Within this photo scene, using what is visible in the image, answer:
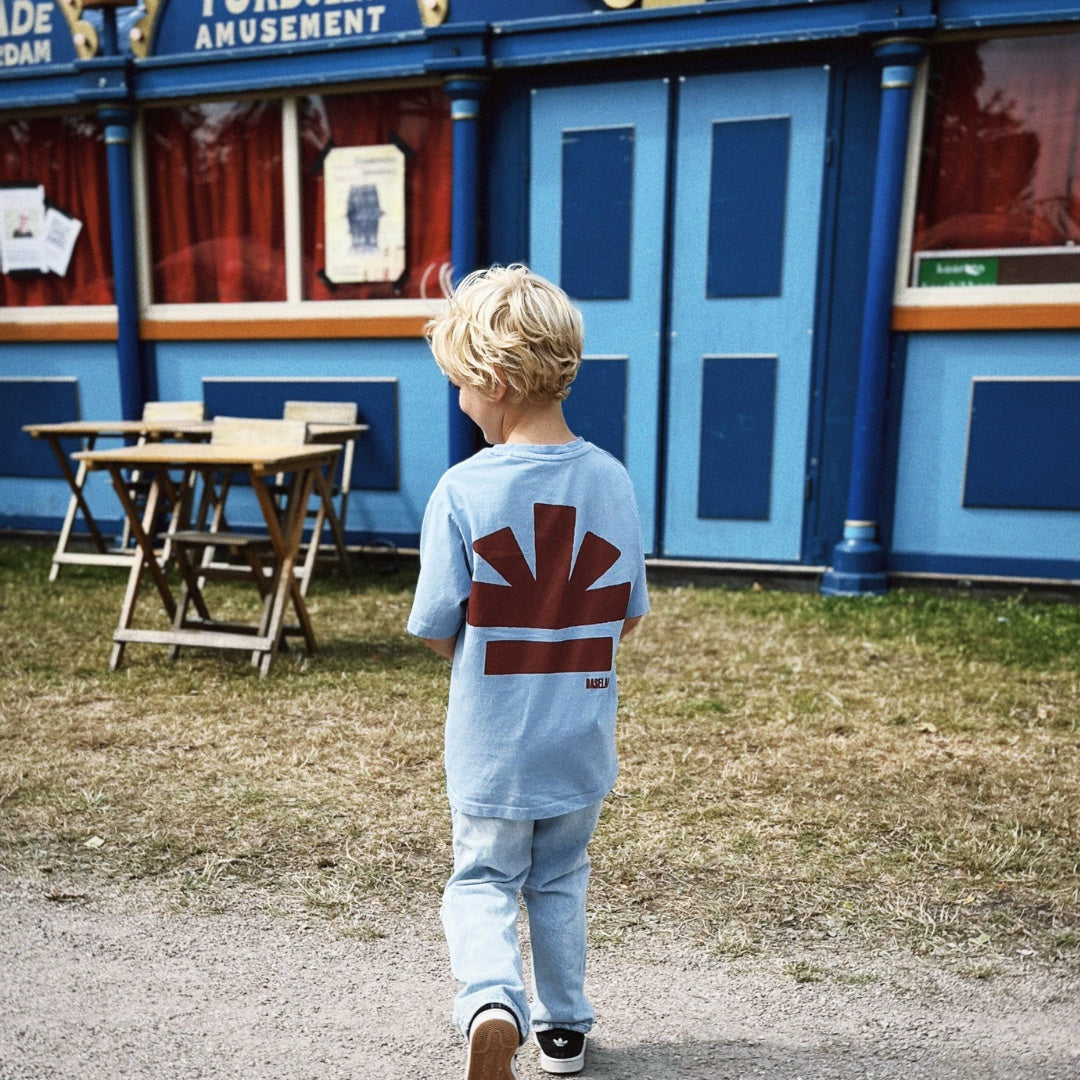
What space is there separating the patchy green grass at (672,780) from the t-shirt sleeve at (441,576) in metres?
1.08

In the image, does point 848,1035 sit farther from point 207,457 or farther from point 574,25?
point 574,25

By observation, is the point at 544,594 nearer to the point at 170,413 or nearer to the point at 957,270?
the point at 957,270

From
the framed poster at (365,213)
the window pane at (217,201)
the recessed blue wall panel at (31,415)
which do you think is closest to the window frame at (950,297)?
the framed poster at (365,213)

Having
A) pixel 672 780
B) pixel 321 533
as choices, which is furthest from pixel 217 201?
pixel 672 780

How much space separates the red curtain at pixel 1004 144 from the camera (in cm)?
566

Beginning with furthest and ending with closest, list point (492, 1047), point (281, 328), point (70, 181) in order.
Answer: point (70, 181) → point (281, 328) → point (492, 1047)

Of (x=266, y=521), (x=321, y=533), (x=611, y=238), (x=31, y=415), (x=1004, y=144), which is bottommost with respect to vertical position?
(x=321, y=533)

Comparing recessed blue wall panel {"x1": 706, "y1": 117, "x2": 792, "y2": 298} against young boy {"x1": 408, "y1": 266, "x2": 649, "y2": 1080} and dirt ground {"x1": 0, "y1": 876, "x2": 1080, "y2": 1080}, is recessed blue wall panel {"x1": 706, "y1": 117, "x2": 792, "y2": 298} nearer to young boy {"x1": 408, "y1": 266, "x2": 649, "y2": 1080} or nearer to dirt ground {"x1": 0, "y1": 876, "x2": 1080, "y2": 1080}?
dirt ground {"x1": 0, "y1": 876, "x2": 1080, "y2": 1080}

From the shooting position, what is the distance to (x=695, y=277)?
6215 mm

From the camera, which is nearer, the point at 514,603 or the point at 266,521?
the point at 514,603

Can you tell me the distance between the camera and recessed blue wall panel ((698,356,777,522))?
619 cm

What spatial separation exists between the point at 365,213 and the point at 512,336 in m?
5.58

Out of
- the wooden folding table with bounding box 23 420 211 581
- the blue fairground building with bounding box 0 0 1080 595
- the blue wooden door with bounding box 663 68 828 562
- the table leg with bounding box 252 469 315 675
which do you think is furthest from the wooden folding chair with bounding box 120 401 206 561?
the blue wooden door with bounding box 663 68 828 562

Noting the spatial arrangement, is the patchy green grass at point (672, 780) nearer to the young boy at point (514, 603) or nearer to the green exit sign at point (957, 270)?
the young boy at point (514, 603)
